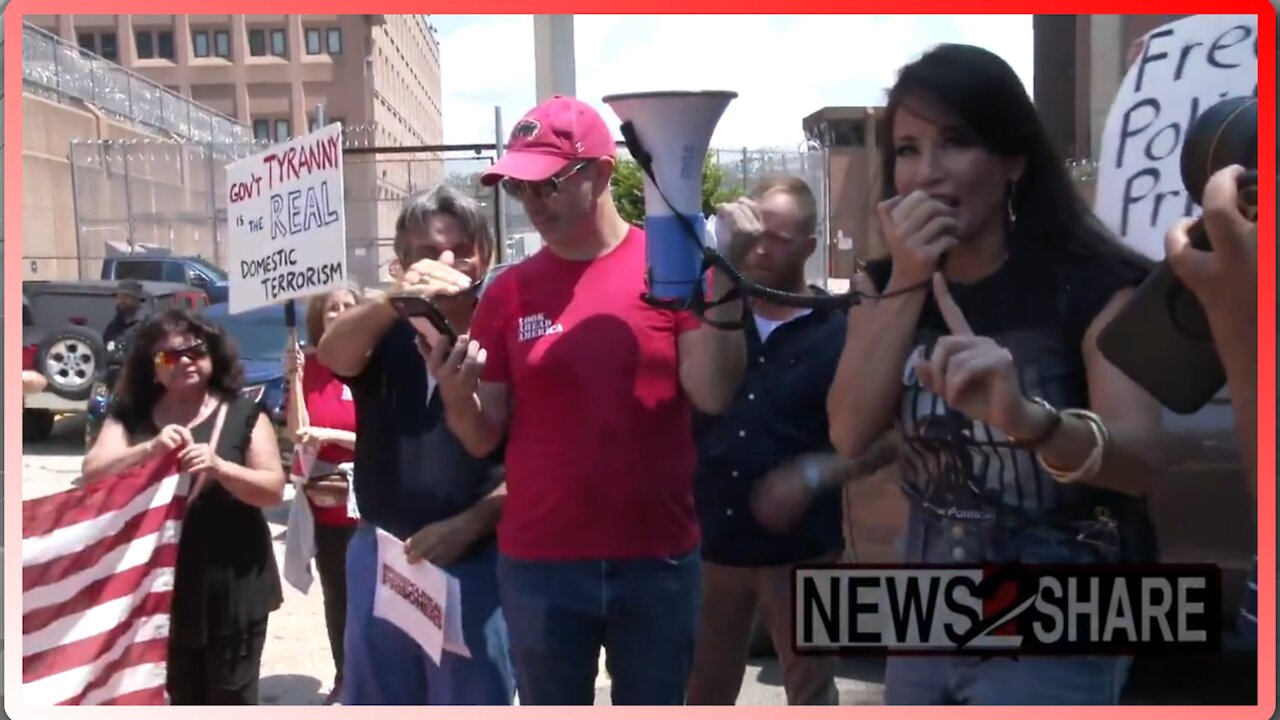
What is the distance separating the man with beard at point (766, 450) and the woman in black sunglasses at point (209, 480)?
3.47ft

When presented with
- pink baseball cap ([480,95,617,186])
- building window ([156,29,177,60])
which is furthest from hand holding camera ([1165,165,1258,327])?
building window ([156,29,177,60])

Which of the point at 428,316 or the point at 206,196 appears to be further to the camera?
the point at 206,196

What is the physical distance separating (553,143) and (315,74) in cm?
54

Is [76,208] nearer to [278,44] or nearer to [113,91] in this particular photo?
[113,91]

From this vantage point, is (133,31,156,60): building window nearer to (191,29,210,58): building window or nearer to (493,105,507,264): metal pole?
(191,29,210,58): building window

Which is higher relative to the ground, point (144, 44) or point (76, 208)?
point (144, 44)

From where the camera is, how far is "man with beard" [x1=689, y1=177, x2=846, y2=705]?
2.30 meters

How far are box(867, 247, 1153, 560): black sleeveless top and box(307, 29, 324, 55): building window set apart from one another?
1.15 metres

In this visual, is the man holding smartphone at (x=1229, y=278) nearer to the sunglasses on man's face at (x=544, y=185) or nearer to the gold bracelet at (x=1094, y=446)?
the gold bracelet at (x=1094, y=446)

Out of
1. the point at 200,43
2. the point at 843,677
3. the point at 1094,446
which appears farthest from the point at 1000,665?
the point at 200,43

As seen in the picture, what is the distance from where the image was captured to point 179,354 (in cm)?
271

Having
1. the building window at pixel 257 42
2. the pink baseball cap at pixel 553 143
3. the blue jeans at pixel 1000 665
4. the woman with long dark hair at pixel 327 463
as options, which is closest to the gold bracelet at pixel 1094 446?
the blue jeans at pixel 1000 665

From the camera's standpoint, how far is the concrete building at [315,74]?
2416 mm

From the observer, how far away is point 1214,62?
7.22 ft
